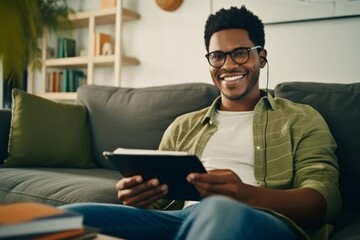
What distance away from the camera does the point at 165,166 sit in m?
0.94

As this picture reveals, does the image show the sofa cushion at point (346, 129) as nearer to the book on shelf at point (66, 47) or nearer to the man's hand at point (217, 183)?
the man's hand at point (217, 183)

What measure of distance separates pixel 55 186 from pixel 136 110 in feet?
2.00

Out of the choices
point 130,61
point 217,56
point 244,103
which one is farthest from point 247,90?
point 130,61

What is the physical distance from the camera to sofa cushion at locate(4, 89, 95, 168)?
6.40 ft

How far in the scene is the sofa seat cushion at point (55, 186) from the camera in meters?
1.47

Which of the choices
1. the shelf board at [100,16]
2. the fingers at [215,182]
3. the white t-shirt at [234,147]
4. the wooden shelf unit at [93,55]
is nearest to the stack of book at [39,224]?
the fingers at [215,182]

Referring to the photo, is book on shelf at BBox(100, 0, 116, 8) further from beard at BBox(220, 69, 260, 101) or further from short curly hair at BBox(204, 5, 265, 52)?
beard at BBox(220, 69, 260, 101)

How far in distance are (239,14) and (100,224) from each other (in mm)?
872

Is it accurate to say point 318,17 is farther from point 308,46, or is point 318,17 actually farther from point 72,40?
point 72,40

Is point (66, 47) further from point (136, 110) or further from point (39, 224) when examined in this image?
point (39, 224)

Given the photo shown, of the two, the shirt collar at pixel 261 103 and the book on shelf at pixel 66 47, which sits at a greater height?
the book on shelf at pixel 66 47

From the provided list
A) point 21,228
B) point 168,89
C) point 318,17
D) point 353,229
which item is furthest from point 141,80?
point 21,228

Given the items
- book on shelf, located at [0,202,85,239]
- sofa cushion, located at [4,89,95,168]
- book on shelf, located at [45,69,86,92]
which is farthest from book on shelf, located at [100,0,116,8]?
book on shelf, located at [0,202,85,239]

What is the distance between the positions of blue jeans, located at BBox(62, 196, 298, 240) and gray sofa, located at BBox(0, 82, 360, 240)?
1.05 ft
